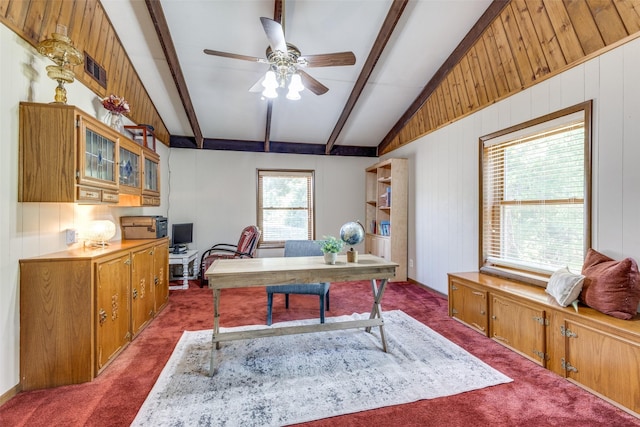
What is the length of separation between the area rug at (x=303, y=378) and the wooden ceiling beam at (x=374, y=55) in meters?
3.10

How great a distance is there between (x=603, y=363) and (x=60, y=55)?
14.1ft

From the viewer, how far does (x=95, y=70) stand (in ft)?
9.14

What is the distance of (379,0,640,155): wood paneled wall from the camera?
7.05 ft

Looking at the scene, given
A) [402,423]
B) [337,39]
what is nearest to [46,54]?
[337,39]

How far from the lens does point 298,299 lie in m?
4.12

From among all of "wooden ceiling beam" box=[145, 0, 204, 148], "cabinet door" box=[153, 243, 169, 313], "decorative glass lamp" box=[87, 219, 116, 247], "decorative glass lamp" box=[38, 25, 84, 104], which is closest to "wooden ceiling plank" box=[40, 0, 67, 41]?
"decorative glass lamp" box=[38, 25, 84, 104]

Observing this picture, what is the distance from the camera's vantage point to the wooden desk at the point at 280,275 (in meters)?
2.25

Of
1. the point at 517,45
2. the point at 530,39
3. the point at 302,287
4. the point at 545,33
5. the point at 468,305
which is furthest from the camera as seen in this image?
the point at 302,287

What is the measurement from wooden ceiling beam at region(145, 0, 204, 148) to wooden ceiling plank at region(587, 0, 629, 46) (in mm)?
3631

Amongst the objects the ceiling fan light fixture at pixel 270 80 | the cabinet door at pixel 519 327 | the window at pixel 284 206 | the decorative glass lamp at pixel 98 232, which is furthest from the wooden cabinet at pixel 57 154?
the cabinet door at pixel 519 327

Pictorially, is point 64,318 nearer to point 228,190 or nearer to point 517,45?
point 228,190

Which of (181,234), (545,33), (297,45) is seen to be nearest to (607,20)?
(545,33)

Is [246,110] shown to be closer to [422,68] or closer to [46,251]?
[422,68]

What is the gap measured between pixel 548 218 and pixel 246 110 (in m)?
4.20
